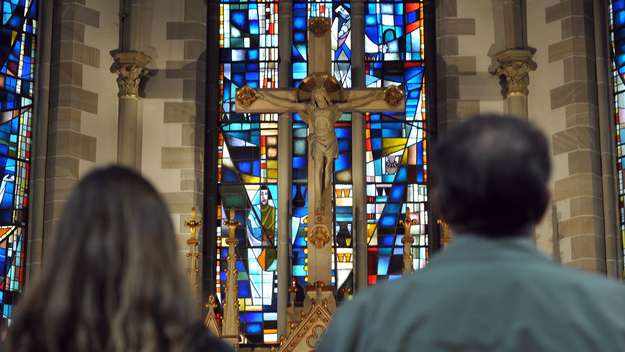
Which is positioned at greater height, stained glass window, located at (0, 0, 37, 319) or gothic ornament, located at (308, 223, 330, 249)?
stained glass window, located at (0, 0, 37, 319)

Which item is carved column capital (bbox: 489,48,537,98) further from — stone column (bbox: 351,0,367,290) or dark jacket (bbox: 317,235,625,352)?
dark jacket (bbox: 317,235,625,352)

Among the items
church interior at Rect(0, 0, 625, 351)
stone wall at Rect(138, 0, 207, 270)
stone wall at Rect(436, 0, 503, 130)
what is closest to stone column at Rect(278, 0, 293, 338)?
church interior at Rect(0, 0, 625, 351)

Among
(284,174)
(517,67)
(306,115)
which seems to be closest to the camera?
(306,115)

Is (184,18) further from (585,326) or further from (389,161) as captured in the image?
(585,326)

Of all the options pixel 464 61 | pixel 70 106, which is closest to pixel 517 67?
pixel 464 61

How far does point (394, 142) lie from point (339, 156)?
537mm

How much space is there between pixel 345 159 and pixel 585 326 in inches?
405

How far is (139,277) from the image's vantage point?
7.86 ft

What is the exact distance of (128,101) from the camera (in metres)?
12.1

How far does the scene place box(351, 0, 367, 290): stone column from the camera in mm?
12039

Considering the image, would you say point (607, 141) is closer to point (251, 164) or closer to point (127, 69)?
point (251, 164)

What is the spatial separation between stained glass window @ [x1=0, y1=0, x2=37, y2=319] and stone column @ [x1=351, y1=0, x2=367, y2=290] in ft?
9.37

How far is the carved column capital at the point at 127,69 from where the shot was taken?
39.8ft

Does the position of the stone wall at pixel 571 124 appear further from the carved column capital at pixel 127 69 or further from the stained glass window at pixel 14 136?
the stained glass window at pixel 14 136
